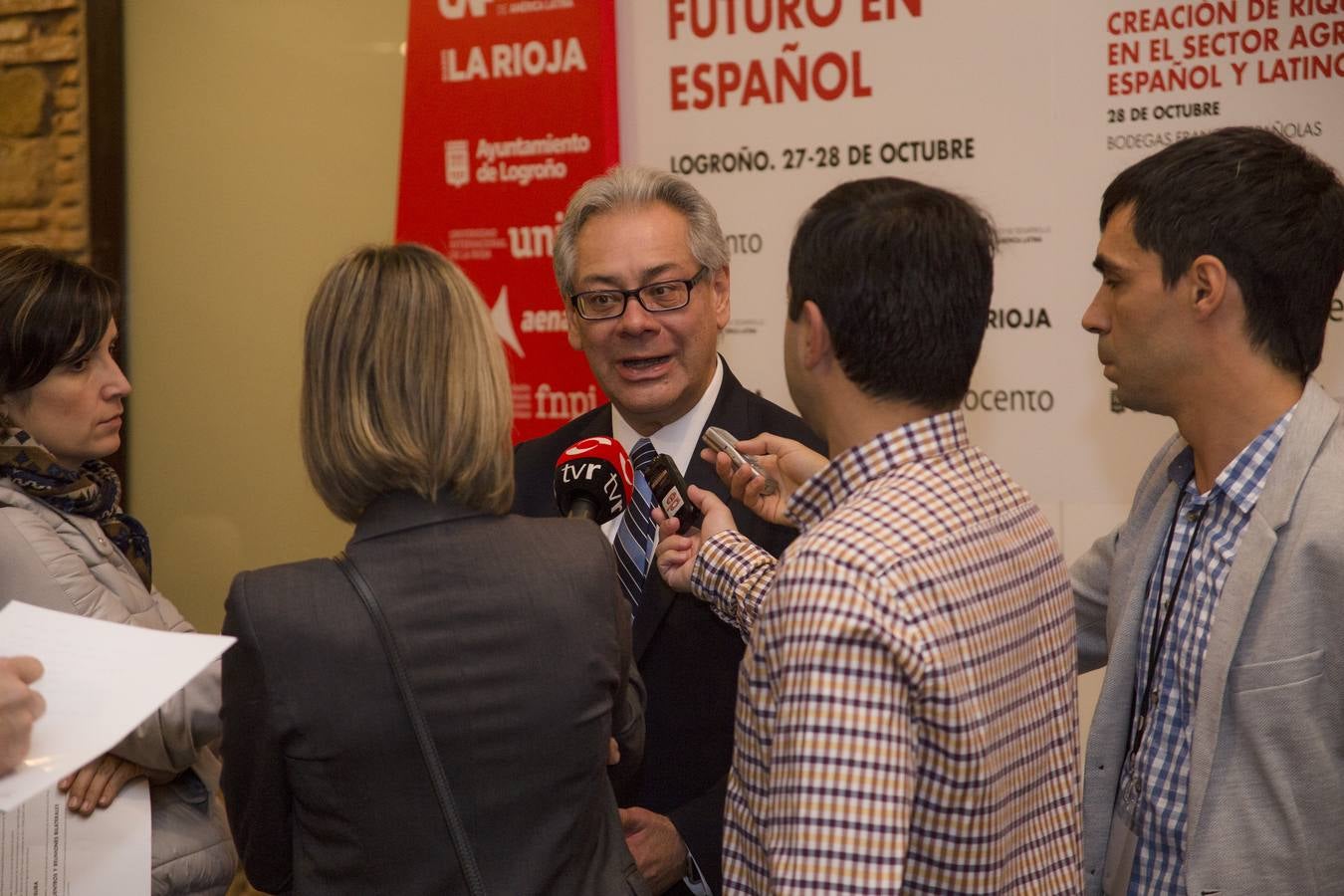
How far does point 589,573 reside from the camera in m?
1.64

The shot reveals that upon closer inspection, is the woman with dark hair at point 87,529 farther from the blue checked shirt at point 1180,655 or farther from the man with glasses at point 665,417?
the blue checked shirt at point 1180,655

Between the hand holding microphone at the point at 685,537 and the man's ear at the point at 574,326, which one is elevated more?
the man's ear at the point at 574,326

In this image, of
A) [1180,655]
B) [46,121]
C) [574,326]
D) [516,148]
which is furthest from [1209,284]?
[46,121]

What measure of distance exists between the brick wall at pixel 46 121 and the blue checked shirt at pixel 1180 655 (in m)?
3.97

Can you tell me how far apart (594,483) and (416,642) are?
598 mm

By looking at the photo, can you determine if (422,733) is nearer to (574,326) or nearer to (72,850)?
(72,850)

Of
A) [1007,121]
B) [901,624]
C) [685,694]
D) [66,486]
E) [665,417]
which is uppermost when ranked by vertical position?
[1007,121]

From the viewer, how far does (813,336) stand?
1536mm

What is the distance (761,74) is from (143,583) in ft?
7.09

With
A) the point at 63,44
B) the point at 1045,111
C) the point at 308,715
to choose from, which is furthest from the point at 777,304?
the point at 63,44

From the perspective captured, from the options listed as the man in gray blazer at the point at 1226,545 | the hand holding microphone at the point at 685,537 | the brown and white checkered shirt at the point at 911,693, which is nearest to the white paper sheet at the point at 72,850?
the hand holding microphone at the point at 685,537

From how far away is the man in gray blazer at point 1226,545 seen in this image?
1.82 metres

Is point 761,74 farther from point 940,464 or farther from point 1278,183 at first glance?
point 940,464

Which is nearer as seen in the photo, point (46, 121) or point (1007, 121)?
point (1007, 121)
